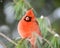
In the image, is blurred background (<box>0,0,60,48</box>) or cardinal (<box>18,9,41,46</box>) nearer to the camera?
cardinal (<box>18,9,41,46</box>)

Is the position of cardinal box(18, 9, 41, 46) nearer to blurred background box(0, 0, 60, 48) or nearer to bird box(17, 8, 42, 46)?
bird box(17, 8, 42, 46)

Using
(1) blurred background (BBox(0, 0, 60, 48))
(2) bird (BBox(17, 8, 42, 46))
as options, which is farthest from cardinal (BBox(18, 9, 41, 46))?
(1) blurred background (BBox(0, 0, 60, 48))

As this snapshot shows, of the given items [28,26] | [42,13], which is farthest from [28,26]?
[42,13]

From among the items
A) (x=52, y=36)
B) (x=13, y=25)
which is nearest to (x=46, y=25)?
(x=52, y=36)

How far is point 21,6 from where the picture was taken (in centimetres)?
144

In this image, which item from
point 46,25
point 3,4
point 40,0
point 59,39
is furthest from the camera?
point 40,0

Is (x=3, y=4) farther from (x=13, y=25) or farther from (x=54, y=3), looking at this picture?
(x=54, y=3)

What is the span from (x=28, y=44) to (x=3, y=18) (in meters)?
1.29

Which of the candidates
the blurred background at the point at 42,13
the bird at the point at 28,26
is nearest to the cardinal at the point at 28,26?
the bird at the point at 28,26

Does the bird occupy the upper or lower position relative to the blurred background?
lower

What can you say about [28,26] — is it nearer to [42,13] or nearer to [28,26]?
[28,26]

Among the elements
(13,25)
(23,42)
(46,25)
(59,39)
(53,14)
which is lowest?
(23,42)

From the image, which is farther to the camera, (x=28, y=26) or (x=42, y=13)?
(x=42, y=13)

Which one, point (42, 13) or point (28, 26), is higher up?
point (42, 13)
